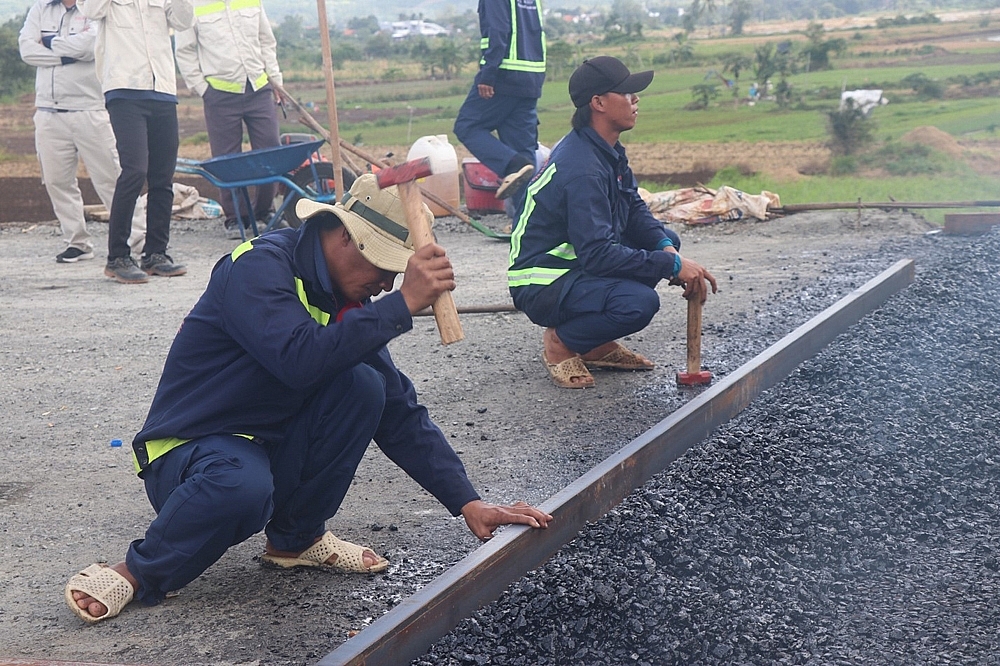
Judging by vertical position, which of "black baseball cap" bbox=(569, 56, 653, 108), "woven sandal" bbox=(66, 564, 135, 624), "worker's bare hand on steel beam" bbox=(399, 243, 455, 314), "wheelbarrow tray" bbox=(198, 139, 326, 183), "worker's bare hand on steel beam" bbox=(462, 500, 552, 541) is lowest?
"woven sandal" bbox=(66, 564, 135, 624)

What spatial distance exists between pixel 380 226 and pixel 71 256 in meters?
6.87

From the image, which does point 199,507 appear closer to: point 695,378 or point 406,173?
point 406,173

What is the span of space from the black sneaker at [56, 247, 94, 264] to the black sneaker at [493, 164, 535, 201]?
3.49 meters

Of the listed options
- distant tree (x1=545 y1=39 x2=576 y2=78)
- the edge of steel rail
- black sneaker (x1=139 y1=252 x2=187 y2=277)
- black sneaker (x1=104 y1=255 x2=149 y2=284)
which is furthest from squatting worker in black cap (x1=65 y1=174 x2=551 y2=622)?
distant tree (x1=545 y1=39 x2=576 y2=78)

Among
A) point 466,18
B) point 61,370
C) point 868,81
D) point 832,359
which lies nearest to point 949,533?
point 832,359

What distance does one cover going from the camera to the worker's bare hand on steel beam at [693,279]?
15.5ft

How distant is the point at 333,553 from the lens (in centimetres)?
330

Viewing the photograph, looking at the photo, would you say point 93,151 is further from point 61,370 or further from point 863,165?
point 863,165

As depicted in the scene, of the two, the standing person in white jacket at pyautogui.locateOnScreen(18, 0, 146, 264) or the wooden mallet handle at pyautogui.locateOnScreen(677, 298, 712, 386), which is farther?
the standing person in white jacket at pyautogui.locateOnScreen(18, 0, 146, 264)

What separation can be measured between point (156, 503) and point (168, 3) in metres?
5.59

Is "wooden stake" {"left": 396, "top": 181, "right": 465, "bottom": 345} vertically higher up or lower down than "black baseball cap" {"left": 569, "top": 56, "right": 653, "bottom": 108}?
lower down

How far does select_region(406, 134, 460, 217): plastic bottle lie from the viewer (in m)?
9.48

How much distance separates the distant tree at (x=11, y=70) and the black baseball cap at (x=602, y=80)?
2795 centimetres

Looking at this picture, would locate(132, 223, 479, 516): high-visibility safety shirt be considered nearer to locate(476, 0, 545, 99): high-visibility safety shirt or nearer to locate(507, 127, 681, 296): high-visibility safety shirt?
locate(507, 127, 681, 296): high-visibility safety shirt
